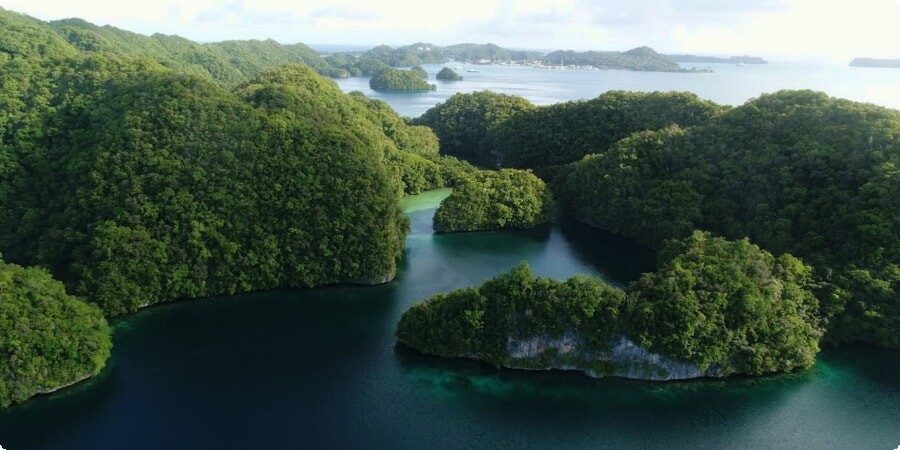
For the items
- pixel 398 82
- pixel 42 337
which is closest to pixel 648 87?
pixel 398 82

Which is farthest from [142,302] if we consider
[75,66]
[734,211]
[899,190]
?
[899,190]

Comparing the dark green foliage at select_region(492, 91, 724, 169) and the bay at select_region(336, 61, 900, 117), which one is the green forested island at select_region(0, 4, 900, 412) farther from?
the bay at select_region(336, 61, 900, 117)

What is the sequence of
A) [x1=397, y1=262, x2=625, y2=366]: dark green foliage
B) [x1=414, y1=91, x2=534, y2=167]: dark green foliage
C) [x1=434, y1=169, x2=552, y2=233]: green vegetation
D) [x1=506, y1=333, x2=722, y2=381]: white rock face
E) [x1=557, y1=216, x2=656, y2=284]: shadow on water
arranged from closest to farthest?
1. [x1=506, y1=333, x2=722, y2=381]: white rock face
2. [x1=397, y1=262, x2=625, y2=366]: dark green foliage
3. [x1=557, y1=216, x2=656, y2=284]: shadow on water
4. [x1=434, y1=169, x2=552, y2=233]: green vegetation
5. [x1=414, y1=91, x2=534, y2=167]: dark green foliage

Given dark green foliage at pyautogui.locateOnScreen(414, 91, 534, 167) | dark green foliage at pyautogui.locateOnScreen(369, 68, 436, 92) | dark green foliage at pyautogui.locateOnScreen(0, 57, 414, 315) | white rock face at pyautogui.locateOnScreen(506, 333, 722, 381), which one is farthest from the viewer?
dark green foliage at pyautogui.locateOnScreen(369, 68, 436, 92)

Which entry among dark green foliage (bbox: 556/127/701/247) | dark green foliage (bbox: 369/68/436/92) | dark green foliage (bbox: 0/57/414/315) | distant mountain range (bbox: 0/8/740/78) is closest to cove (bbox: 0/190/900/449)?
dark green foliage (bbox: 0/57/414/315)

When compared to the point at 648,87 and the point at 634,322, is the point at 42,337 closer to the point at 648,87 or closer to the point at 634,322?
the point at 634,322

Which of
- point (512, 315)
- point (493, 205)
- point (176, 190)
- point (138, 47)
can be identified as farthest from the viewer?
point (138, 47)

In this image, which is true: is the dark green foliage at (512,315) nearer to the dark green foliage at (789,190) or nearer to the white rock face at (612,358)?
the white rock face at (612,358)

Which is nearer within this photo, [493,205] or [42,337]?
[42,337]
